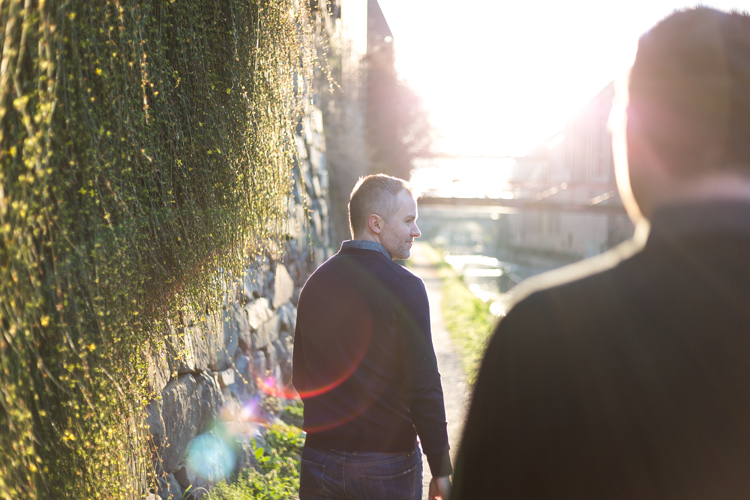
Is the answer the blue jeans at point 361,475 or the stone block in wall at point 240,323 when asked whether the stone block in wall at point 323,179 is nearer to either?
the stone block in wall at point 240,323

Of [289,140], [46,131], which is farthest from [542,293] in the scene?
[289,140]

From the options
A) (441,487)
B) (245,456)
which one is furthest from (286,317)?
(441,487)

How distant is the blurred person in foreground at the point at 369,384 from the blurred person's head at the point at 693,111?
45.9 inches

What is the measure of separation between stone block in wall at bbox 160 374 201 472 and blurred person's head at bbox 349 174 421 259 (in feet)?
5.23

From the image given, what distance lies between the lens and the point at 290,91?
3.34 meters

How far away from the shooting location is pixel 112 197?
2045 millimetres

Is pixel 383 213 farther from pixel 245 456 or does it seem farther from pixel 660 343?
pixel 245 456

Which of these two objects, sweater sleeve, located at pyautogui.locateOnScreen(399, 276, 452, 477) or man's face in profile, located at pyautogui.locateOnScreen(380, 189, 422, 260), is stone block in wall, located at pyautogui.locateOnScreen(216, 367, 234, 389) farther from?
sweater sleeve, located at pyautogui.locateOnScreen(399, 276, 452, 477)

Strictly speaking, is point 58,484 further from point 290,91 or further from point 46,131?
point 290,91

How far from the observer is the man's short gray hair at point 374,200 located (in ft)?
7.67

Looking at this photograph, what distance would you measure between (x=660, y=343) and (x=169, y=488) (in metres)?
2.91

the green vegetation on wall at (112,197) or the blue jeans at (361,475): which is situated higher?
the green vegetation on wall at (112,197)

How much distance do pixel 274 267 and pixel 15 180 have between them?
435cm

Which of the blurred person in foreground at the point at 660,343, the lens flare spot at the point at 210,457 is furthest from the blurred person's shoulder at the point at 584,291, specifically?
the lens flare spot at the point at 210,457
